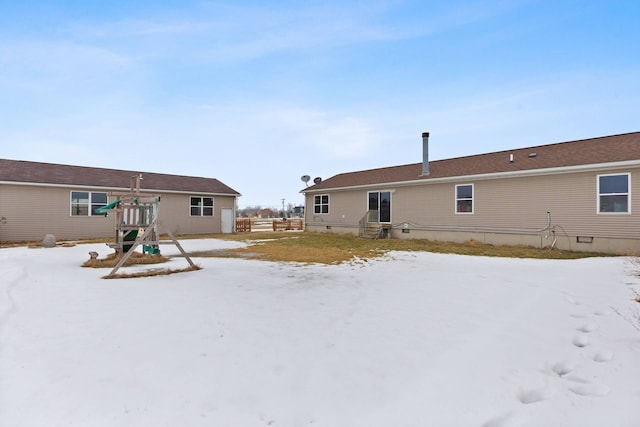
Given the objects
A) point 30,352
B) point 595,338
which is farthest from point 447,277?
point 30,352

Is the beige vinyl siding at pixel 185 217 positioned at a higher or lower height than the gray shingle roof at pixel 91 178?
lower

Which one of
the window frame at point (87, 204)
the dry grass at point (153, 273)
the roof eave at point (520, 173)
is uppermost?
the roof eave at point (520, 173)

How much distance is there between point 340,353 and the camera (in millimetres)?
3430

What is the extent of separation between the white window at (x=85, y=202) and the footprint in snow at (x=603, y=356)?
22.4 m

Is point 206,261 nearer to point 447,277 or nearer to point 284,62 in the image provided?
point 447,277

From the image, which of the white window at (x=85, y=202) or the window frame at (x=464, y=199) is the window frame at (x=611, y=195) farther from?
the white window at (x=85, y=202)

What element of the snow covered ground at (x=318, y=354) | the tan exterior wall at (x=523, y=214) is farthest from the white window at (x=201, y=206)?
the snow covered ground at (x=318, y=354)

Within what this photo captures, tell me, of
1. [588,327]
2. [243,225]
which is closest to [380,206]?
[243,225]

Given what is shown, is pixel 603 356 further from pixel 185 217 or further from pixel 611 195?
pixel 185 217

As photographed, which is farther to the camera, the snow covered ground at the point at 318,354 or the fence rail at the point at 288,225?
the fence rail at the point at 288,225

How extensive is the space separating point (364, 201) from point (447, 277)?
12.4 metres

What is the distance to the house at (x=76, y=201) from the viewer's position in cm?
1617

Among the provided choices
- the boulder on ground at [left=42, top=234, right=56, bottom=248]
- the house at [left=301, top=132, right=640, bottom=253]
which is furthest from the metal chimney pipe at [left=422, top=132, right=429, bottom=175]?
the boulder on ground at [left=42, top=234, right=56, bottom=248]

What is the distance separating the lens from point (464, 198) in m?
15.2
